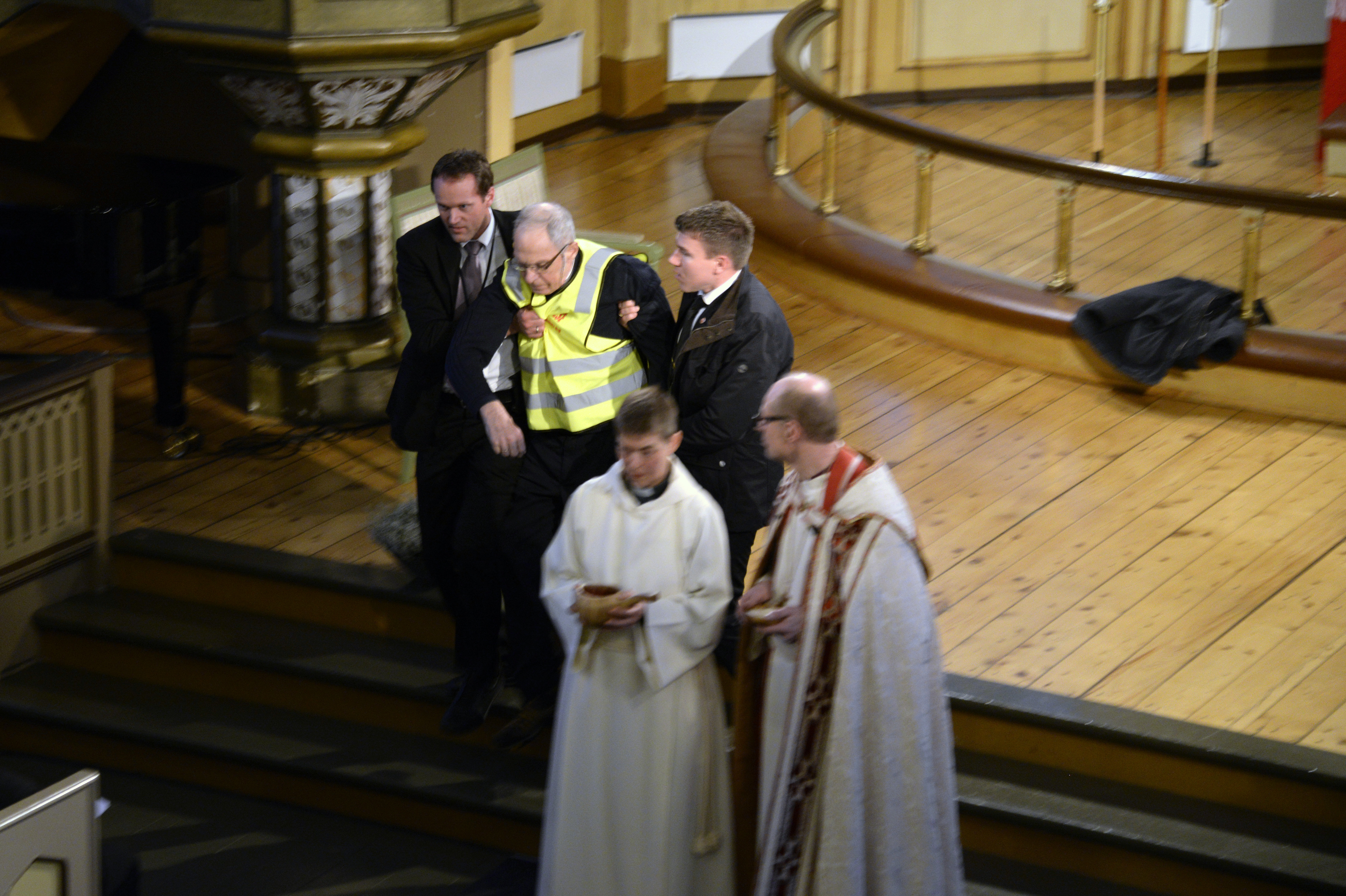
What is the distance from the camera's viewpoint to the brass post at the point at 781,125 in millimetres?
7711

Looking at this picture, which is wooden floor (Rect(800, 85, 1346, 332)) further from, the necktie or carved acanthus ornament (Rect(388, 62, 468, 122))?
the necktie

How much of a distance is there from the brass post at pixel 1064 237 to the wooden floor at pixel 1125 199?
A: 7.2 inches

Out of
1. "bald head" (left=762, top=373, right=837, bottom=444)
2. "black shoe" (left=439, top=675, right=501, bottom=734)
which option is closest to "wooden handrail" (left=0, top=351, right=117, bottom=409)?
"black shoe" (left=439, top=675, right=501, bottom=734)

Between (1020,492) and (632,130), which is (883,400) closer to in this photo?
(1020,492)

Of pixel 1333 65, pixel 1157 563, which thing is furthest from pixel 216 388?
pixel 1333 65

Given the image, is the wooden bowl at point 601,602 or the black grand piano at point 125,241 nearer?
the wooden bowl at point 601,602

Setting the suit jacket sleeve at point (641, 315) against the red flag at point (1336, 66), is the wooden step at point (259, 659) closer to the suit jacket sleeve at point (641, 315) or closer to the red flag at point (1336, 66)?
the suit jacket sleeve at point (641, 315)

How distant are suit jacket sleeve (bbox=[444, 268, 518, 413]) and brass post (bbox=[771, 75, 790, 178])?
3896 millimetres

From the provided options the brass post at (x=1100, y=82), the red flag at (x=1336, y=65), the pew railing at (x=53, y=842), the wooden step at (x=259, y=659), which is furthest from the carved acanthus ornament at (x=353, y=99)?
the red flag at (x=1336, y=65)

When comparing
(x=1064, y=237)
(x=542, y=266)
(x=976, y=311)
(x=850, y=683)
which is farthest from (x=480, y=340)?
(x=1064, y=237)

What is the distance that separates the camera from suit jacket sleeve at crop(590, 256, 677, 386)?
4.06 meters

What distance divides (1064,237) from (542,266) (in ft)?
9.95

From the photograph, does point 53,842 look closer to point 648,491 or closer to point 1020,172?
point 648,491

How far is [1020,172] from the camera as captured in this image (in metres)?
6.53
